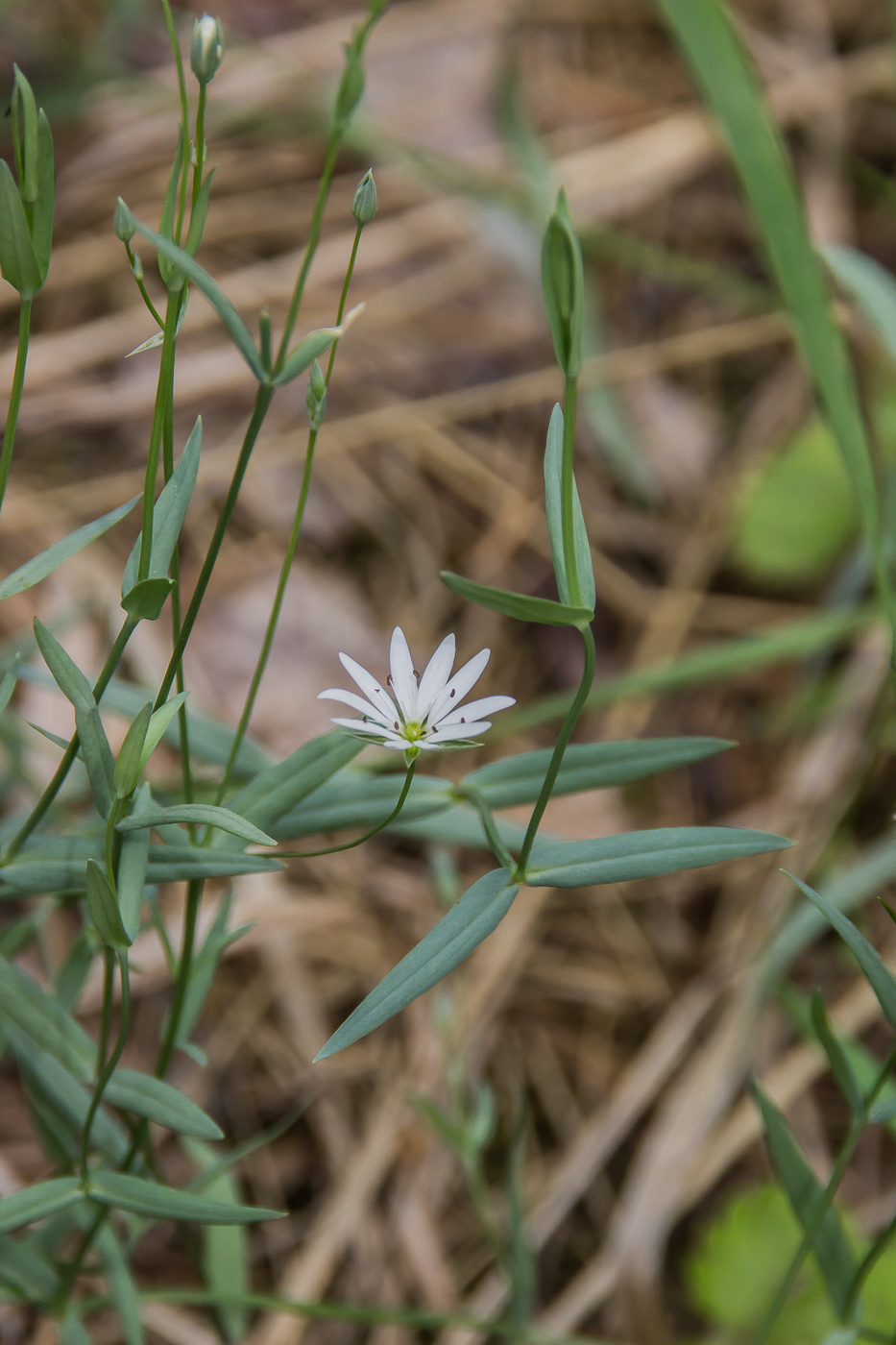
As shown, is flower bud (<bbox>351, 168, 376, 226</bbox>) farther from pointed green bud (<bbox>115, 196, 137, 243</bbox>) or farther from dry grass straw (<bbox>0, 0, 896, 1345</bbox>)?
dry grass straw (<bbox>0, 0, 896, 1345</bbox>)

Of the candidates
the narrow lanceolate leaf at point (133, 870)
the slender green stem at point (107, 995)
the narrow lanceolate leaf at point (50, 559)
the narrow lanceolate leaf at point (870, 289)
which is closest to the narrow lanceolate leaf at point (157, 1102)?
the slender green stem at point (107, 995)

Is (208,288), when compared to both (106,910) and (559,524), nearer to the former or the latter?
(559,524)

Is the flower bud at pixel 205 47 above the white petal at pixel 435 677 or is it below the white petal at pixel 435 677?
above

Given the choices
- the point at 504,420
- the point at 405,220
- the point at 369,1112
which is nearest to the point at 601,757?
the point at 369,1112

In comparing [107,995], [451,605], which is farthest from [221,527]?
[451,605]

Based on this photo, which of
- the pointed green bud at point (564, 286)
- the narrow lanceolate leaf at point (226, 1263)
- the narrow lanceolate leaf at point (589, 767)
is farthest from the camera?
the narrow lanceolate leaf at point (226, 1263)

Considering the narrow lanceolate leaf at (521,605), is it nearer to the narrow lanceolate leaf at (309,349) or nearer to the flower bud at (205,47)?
the narrow lanceolate leaf at (309,349)

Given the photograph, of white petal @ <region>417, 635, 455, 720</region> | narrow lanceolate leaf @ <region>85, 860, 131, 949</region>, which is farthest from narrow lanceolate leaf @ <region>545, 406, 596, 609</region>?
narrow lanceolate leaf @ <region>85, 860, 131, 949</region>
